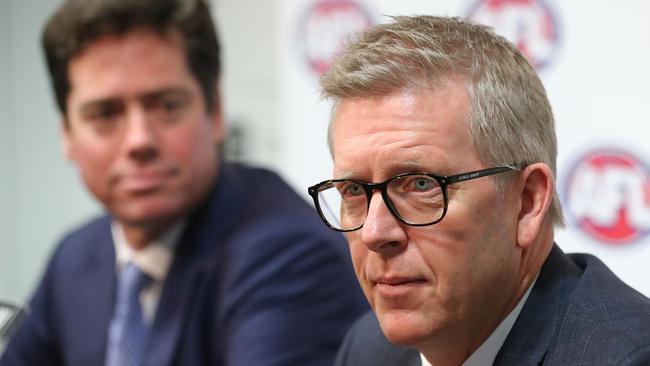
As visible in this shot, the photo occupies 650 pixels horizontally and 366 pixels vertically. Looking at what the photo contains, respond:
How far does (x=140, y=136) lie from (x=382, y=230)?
0.83 m

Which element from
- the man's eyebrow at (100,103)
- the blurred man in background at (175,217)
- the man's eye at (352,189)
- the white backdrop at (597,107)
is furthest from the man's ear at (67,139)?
the man's eye at (352,189)

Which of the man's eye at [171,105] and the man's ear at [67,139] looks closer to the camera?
the man's eye at [171,105]

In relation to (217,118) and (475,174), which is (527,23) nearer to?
(217,118)

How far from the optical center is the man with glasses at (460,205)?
40.6 inches

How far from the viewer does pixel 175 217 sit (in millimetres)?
1800

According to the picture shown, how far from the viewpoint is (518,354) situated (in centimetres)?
106

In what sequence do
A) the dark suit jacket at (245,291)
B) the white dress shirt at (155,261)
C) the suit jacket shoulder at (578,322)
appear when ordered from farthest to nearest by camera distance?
the white dress shirt at (155,261) → the dark suit jacket at (245,291) → the suit jacket shoulder at (578,322)

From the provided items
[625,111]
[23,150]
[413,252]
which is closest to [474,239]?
[413,252]

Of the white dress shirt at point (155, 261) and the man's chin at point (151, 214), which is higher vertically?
the man's chin at point (151, 214)

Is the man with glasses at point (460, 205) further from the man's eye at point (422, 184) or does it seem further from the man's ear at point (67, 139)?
the man's ear at point (67, 139)

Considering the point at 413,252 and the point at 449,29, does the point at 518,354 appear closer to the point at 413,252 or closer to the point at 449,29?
the point at 413,252

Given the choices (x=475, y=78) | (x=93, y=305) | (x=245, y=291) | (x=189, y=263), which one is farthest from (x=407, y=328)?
(x=93, y=305)

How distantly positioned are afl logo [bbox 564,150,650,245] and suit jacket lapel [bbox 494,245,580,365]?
65 cm

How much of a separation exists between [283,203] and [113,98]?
388 millimetres
